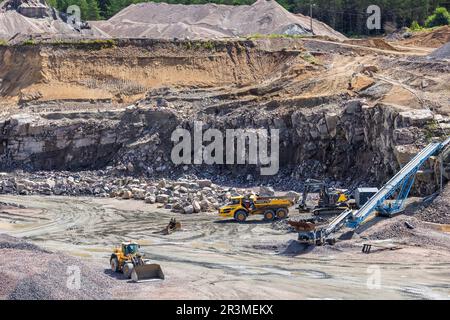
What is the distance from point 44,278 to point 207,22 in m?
54.8

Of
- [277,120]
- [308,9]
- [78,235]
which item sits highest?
[308,9]

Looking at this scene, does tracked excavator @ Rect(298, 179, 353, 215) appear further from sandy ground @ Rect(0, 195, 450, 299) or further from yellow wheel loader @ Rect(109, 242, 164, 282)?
yellow wheel loader @ Rect(109, 242, 164, 282)

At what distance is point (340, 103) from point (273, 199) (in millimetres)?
11272

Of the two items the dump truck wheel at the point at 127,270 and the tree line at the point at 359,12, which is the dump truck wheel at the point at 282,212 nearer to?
the dump truck wheel at the point at 127,270

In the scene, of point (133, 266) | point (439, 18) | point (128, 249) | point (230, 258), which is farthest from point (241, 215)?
point (439, 18)

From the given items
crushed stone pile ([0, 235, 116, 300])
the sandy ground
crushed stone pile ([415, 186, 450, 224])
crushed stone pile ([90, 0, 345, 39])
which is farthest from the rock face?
crushed stone pile ([90, 0, 345, 39])

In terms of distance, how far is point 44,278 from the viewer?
707 inches

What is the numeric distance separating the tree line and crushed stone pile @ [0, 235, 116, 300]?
5196cm

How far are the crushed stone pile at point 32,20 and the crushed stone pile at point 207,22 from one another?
132 inches

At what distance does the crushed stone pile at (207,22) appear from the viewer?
67000 millimetres

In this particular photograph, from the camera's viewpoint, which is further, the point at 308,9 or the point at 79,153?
the point at 308,9

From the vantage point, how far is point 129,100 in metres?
51.4
